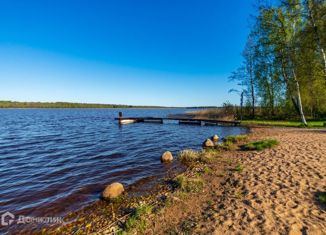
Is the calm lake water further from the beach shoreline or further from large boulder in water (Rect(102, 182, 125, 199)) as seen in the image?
the beach shoreline

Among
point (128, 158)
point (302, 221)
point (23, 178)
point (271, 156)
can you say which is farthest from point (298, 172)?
point (23, 178)

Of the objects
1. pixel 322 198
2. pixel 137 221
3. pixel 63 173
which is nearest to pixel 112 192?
pixel 137 221

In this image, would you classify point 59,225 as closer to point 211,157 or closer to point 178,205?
point 178,205

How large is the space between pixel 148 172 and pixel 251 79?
29182 mm

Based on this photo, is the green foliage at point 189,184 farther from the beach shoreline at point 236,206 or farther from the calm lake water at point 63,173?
the calm lake water at point 63,173

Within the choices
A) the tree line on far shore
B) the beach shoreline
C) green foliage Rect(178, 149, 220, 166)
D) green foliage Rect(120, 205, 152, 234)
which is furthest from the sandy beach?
the tree line on far shore

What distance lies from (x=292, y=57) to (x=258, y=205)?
20552mm

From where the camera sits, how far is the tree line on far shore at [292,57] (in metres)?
17.5

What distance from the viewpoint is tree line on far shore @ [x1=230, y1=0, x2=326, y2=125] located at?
17531mm

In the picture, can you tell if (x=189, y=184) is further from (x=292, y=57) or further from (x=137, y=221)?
(x=292, y=57)

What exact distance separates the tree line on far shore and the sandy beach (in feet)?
51.1

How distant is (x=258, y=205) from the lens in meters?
4.90

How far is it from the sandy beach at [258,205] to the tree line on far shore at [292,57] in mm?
15569

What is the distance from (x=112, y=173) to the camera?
9773mm
